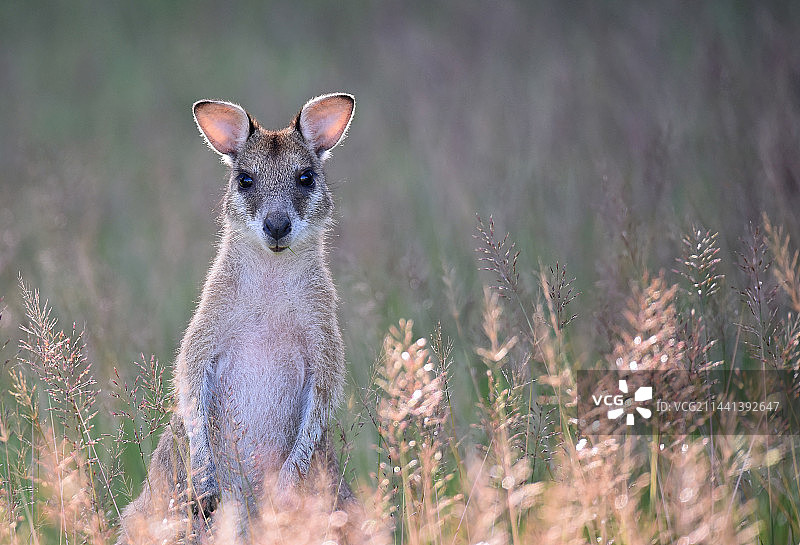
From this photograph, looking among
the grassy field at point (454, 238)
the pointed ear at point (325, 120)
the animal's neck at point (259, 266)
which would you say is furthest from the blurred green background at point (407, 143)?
the pointed ear at point (325, 120)

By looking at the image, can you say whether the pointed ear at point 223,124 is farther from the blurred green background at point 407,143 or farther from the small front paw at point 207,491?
the small front paw at point 207,491

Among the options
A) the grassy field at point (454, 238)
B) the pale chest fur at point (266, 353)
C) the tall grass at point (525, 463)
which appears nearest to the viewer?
the tall grass at point (525, 463)

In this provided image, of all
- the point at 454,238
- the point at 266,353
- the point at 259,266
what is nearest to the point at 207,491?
the point at 266,353

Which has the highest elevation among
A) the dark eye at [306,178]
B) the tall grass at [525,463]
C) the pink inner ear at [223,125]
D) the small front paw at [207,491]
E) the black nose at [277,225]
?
the pink inner ear at [223,125]

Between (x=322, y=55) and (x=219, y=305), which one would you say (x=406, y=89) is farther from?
(x=219, y=305)

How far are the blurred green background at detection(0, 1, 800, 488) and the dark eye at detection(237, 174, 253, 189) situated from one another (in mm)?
1225

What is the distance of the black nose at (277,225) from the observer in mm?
5254

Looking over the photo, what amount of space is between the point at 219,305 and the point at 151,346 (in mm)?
2068

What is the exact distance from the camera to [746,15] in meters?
11.9

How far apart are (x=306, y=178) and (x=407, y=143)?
5964 millimetres

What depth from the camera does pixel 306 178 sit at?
577 cm

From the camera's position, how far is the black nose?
525 centimetres

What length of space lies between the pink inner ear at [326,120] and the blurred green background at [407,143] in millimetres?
1052

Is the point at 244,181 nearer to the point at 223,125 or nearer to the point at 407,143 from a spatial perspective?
the point at 223,125
